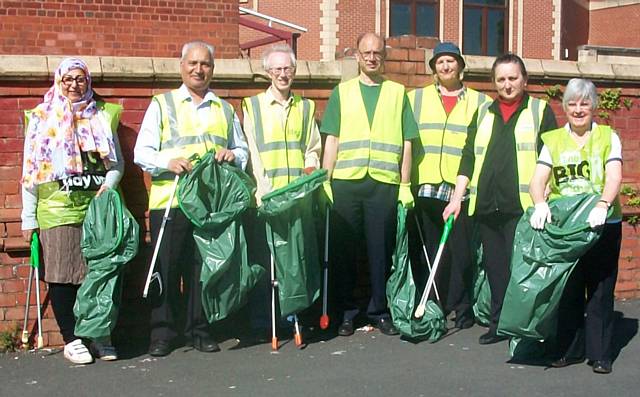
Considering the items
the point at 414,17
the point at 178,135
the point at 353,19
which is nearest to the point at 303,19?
the point at 353,19

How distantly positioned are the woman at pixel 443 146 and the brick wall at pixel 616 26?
30553 mm

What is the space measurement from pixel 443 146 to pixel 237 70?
62.9 inches

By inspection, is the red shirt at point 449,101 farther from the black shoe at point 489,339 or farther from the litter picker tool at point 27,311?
the litter picker tool at point 27,311

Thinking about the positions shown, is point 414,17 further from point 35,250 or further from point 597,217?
point 597,217

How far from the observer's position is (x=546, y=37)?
3177 cm

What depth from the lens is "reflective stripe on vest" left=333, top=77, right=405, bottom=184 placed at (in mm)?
6363

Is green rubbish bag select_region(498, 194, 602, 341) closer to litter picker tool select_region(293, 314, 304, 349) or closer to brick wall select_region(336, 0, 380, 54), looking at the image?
litter picker tool select_region(293, 314, 304, 349)

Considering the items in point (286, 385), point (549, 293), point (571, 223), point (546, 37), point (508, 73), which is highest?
point (546, 37)

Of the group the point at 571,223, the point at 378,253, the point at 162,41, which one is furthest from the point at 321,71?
the point at 162,41

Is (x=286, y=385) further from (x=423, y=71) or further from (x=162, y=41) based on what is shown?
(x=162, y=41)

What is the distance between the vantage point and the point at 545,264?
5.45 meters

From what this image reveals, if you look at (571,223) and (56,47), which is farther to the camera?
(56,47)

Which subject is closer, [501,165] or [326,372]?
[326,372]

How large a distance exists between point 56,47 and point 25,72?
136 inches
